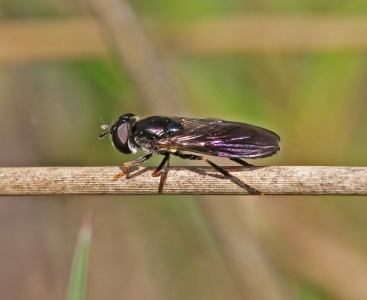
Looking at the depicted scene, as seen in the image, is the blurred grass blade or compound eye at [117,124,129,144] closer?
the blurred grass blade

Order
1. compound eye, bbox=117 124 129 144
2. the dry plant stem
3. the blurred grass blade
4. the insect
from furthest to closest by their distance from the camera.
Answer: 1. compound eye, bbox=117 124 129 144
2. the insect
3. the dry plant stem
4. the blurred grass blade

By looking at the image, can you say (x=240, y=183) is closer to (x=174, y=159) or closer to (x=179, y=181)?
(x=179, y=181)

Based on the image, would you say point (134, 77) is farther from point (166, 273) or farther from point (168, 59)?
point (166, 273)

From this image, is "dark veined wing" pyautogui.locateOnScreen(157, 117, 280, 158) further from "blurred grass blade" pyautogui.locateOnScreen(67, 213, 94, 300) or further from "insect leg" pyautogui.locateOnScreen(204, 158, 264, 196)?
"blurred grass blade" pyautogui.locateOnScreen(67, 213, 94, 300)

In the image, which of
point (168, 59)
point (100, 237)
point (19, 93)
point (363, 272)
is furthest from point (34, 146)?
point (363, 272)

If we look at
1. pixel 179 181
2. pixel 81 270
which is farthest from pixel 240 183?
pixel 81 270

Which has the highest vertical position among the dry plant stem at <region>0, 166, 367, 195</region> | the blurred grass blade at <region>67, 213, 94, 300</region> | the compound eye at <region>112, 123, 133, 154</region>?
the compound eye at <region>112, 123, 133, 154</region>

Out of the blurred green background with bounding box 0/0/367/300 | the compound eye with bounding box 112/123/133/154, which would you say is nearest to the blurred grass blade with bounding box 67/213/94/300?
the compound eye with bounding box 112/123/133/154
